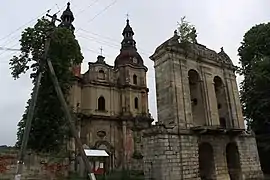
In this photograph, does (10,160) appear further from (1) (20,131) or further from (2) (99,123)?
(2) (99,123)

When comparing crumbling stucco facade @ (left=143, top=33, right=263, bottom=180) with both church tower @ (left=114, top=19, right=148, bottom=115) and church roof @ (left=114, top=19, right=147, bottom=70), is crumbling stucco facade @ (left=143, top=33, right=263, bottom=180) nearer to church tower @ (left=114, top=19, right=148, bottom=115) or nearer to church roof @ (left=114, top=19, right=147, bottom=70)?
church tower @ (left=114, top=19, right=148, bottom=115)

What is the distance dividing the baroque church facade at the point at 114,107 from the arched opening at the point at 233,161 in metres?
11.4

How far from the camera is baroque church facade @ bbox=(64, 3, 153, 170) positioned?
32.0 meters

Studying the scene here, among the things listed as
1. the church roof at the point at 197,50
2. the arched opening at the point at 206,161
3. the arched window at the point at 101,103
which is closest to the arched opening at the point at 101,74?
the arched window at the point at 101,103

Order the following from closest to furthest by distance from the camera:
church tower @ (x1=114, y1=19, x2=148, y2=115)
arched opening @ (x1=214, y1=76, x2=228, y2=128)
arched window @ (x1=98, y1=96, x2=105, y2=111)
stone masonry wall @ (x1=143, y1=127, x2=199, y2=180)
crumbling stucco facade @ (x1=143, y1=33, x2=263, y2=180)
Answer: stone masonry wall @ (x1=143, y1=127, x2=199, y2=180) → crumbling stucco facade @ (x1=143, y1=33, x2=263, y2=180) → arched opening @ (x1=214, y1=76, x2=228, y2=128) → arched window @ (x1=98, y1=96, x2=105, y2=111) → church tower @ (x1=114, y1=19, x2=148, y2=115)

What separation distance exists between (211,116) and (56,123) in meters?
11.4

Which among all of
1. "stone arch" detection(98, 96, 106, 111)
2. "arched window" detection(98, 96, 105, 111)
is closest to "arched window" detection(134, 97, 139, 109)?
"stone arch" detection(98, 96, 106, 111)

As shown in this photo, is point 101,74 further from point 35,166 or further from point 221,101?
point 35,166

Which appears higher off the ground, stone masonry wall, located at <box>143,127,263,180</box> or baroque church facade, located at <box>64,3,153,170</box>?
baroque church facade, located at <box>64,3,153,170</box>

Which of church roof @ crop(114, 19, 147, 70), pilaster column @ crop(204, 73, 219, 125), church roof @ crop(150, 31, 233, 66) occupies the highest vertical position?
church roof @ crop(114, 19, 147, 70)

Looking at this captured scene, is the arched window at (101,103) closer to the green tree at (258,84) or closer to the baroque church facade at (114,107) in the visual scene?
the baroque church facade at (114,107)

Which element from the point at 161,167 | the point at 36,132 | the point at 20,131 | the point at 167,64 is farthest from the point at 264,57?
the point at 20,131

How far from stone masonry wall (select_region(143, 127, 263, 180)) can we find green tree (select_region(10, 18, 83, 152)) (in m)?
8.63

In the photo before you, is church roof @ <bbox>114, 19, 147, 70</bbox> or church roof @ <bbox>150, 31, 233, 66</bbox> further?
church roof @ <bbox>114, 19, 147, 70</bbox>
